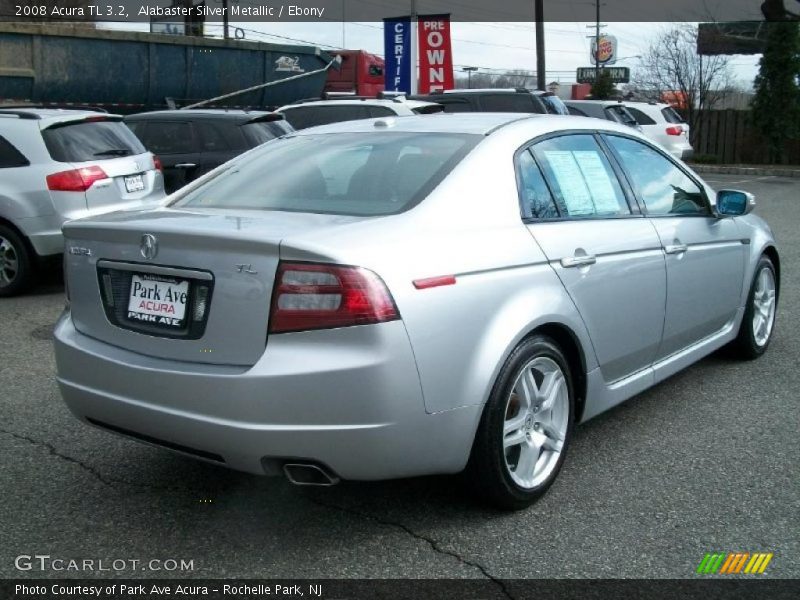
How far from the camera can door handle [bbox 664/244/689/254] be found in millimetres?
4617

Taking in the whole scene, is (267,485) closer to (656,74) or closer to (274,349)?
(274,349)

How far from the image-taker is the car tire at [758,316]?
574cm

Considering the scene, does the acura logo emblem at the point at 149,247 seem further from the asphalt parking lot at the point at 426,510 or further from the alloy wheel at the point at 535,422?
the alloy wheel at the point at 535,422

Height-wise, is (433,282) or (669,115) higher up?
(669,115)

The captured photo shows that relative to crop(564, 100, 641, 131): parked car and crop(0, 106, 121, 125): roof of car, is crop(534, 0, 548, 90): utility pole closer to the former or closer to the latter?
crop(564, 100, 641, 131): parked car

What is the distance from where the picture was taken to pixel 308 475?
3.22 metres

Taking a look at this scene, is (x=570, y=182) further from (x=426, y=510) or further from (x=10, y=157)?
(x=10, y=157)

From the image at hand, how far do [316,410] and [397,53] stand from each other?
20686 mm

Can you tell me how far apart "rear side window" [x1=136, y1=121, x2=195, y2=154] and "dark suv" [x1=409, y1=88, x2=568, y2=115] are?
4.75 meters

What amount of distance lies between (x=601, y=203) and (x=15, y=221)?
19.0 feet

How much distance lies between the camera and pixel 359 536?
3.49 metres

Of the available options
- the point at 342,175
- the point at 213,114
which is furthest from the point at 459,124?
the point at 213,114

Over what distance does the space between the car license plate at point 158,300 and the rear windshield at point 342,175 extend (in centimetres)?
62

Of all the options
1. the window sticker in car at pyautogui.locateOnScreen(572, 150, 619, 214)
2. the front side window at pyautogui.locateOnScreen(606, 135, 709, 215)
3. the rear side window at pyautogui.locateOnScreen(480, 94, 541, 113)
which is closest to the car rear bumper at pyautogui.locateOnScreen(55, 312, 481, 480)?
the window sticker in car at pyautogui.locateOnScreen(572, 150, 619, 214)
